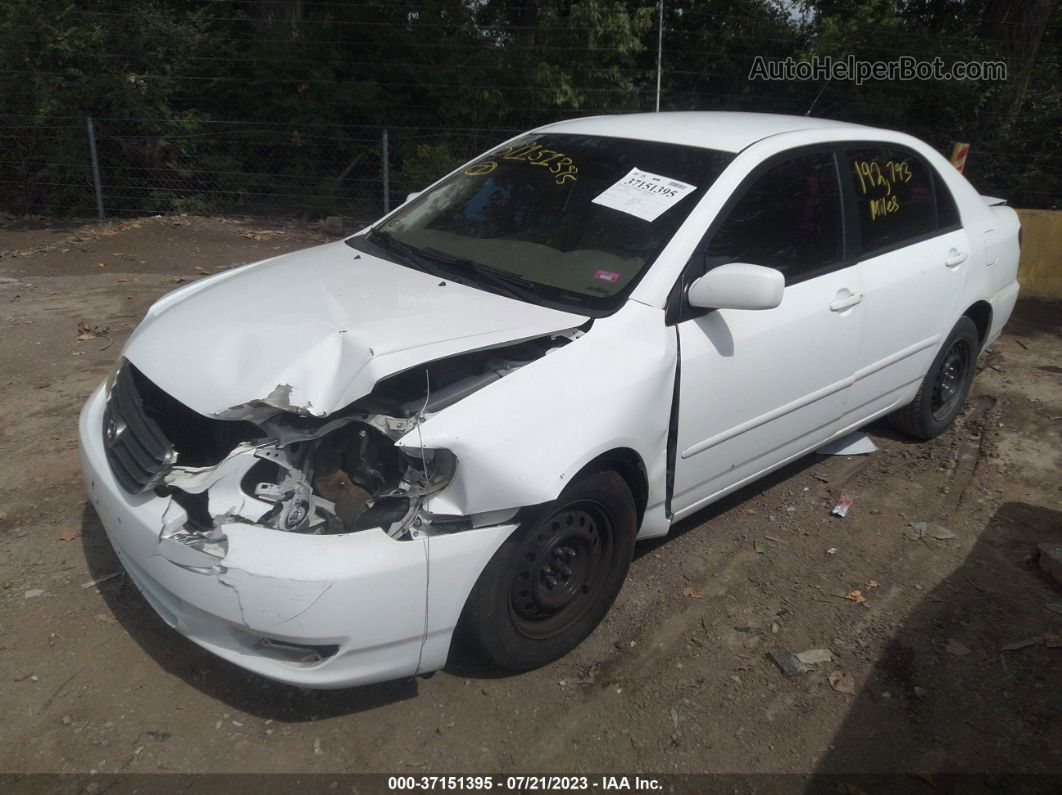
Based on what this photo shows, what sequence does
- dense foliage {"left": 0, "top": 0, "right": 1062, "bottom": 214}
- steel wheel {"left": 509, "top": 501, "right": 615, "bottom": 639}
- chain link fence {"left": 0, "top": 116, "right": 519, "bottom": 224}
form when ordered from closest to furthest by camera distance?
steel wheel {"left": 509, "top": 501, "right": 615, "bottom": 639} < dense foliage {"left": 0, "top": 0, "right": 1062, "bottom": 214} < chain link fence {"left": 0, "top": 116, "right": 519, "bottom": 224}

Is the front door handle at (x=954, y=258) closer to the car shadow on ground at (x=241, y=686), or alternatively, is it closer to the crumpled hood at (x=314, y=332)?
the crumpled hood at (x=314, y=332)

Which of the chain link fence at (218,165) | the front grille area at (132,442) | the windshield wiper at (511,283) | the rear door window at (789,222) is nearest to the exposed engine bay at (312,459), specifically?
the front grille area at (132,442)

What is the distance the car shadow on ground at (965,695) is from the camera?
2.68 m

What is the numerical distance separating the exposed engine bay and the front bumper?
6cm

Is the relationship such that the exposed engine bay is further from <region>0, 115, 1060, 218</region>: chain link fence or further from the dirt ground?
<region>0, 115, 1060, 218</region>: chain link fence

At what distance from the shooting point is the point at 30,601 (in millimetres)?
3244

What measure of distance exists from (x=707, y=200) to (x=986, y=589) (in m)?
2.09

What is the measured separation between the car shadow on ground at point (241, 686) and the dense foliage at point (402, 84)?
8.80 metres

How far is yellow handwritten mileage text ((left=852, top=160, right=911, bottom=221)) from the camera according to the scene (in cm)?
401

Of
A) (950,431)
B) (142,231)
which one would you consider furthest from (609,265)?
(142,231)

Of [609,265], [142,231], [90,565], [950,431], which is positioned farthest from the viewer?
[142,231]

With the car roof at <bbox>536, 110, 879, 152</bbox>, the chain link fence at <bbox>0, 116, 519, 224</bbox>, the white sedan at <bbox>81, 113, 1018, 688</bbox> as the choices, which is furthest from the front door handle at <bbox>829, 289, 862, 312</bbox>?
the chain link fence at <bbox>0, 116, 519, 224</bbox>

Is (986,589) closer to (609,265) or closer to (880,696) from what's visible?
(880,696)

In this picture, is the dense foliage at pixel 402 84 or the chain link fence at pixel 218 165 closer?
the dense foliage at pixel 402 84
